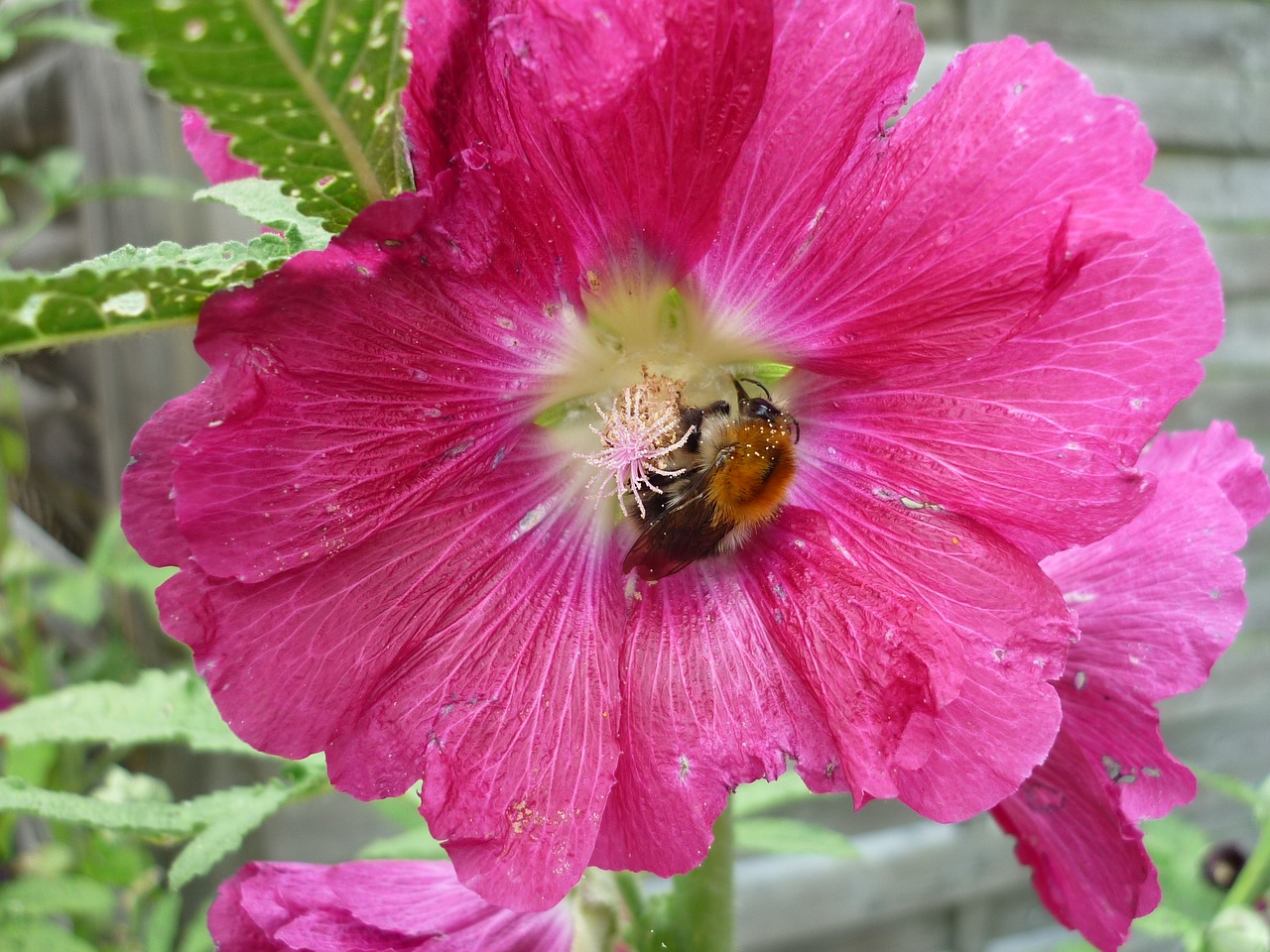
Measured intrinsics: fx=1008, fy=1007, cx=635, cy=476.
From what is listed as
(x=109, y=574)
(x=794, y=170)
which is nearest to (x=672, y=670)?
(x=794, y=170)

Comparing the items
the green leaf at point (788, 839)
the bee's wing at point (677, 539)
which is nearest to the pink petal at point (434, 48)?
the bee's wing at point (677, 539)

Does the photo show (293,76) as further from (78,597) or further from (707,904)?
(78,597)

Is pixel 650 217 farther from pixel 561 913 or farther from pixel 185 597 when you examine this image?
pixel 561 913

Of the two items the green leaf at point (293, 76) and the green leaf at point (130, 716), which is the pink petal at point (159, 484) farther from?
the green leaf at point (130, 716)

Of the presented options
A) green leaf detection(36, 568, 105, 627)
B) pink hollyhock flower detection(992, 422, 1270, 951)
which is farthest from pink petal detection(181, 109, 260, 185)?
green leaf detection(36, 568, 105, 627)

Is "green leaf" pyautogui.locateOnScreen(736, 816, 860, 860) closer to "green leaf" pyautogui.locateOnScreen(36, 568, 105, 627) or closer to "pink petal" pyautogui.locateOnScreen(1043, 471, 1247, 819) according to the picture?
"pink petal" pyautogui.locateOnScreen(1043, 471, 1247, 819)

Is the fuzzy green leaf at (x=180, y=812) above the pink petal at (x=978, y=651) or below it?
below
